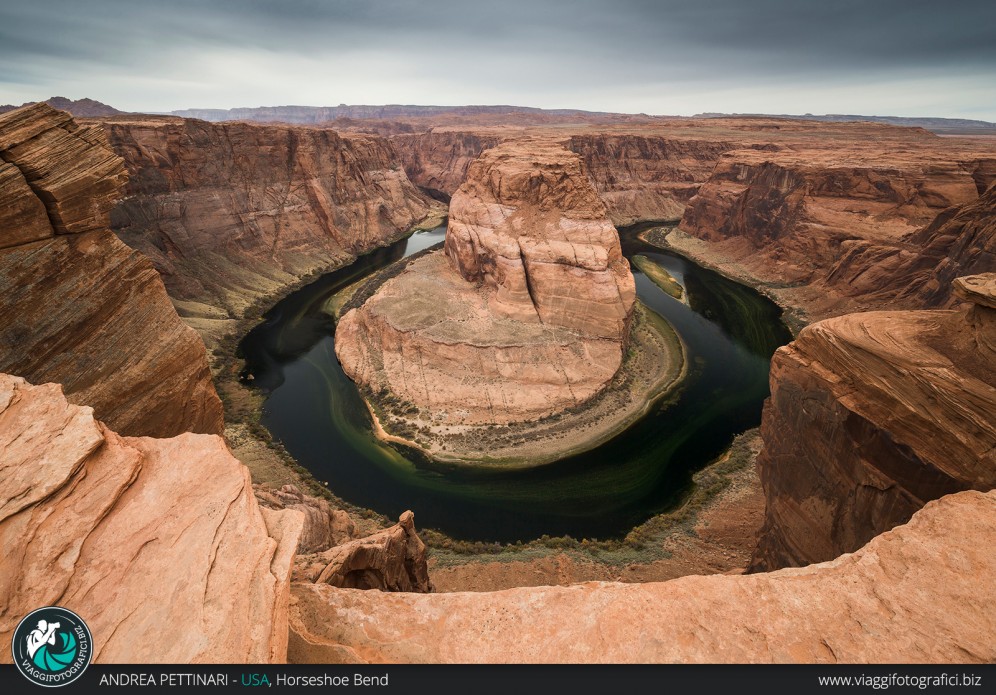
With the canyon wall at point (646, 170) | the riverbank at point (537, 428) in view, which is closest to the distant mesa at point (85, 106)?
the canyon wall at point (646, 170)

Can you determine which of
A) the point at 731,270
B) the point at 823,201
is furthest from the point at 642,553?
the point at 823,201

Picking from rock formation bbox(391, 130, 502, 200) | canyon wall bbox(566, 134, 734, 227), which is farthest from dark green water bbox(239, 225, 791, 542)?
rock formation bbox(391, 130, 502, 200)

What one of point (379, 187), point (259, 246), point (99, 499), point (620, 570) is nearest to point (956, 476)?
point (620, 570)

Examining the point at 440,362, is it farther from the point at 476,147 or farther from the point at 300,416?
the point at 476,147

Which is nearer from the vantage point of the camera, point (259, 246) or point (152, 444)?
point (152, 444)

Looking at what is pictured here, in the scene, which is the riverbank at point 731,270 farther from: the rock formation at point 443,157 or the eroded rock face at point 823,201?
the rock formation at point 443,157

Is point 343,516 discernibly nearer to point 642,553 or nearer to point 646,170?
point 642,553

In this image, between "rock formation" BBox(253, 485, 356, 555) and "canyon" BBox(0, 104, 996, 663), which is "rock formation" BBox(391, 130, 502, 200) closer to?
"canyon" BBox(0, 104, 996, 663)
